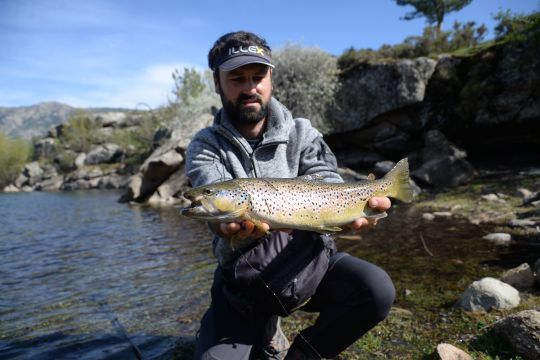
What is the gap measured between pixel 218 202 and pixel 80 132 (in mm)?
80375

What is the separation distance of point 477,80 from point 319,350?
747 inches

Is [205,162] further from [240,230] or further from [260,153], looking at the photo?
[240,230]

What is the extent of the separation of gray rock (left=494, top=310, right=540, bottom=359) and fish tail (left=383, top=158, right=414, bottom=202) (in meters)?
1.48

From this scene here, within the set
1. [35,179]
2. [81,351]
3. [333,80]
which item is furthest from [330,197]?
[35,179]

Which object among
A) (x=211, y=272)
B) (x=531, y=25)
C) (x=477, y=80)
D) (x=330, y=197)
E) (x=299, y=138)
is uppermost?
(x=531, y=25)

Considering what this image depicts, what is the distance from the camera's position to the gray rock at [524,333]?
3383 millimetres

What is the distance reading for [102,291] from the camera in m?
7.33

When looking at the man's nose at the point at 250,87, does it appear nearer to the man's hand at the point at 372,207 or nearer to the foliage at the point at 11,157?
the man's hand at the point at 372,207

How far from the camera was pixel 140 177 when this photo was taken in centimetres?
2533

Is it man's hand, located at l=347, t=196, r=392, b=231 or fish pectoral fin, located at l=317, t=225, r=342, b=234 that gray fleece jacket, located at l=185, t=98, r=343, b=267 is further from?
fish pectoral fin, located at l=317, t=225, r=342, b=234

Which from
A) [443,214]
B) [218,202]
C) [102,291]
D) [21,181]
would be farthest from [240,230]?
[21,181]

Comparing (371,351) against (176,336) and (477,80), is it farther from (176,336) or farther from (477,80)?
(477,80)

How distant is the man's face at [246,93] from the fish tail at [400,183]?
59.7 inches

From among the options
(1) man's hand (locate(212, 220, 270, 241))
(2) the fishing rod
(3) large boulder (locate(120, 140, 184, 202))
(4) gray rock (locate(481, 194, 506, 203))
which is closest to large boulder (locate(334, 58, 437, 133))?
(4) gray rock (locate(481, 194, 506, 203))
